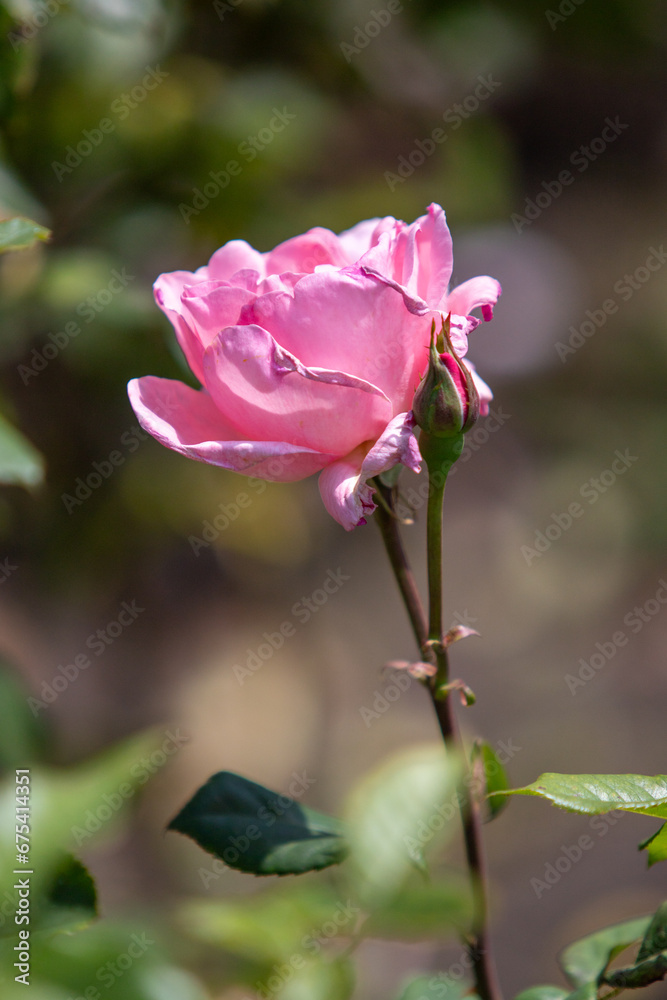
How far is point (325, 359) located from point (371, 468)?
0.22 ft

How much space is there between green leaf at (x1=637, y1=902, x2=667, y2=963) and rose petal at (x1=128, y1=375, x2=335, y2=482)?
281mm

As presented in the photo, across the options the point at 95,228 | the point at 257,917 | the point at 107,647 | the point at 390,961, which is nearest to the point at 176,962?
the point at 257,917

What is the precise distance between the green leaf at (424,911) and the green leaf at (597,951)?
223 millimetres

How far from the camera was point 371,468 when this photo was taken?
38 centimetres

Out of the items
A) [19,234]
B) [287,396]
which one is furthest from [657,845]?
[19,234]

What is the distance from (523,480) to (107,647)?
52.2 inches

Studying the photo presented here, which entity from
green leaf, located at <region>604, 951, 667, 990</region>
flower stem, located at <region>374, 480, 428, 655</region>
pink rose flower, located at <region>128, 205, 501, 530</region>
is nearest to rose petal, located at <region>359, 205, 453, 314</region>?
pink rose flower, located at <region>128, 205, 501, 530</region>

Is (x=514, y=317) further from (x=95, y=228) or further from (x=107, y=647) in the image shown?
(x=95, y=228)

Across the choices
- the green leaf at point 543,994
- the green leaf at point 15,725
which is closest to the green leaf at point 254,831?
the green leaf at point 543,994

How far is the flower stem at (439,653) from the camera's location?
0.40 meters

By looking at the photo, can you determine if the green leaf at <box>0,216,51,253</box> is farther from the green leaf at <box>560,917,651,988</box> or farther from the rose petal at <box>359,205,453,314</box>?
the green leaf at <box>560,917,651,988</box>

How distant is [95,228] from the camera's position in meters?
0.97

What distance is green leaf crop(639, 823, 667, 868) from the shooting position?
39cm

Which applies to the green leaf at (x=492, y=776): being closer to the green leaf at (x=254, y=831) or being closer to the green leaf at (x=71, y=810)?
the green leaf at (x=254, y=831)
